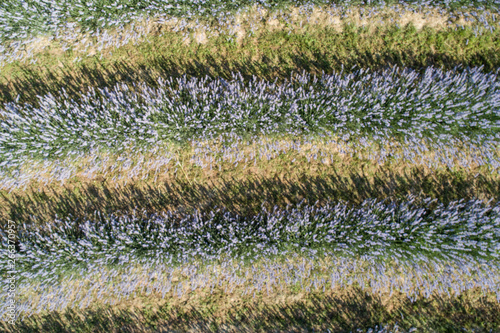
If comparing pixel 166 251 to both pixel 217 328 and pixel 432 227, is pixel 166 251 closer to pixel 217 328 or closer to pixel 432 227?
pixel 217 328

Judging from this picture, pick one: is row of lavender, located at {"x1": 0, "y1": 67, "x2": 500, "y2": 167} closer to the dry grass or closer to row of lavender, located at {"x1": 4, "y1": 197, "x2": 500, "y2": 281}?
row of lavender, located at {"x1": 4, "y1": 197, "x2": 500, "y2": 281}

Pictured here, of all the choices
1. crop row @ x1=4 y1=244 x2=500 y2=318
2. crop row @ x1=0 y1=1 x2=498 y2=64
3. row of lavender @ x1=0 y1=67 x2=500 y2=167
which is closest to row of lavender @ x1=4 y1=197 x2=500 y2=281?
crop row @ x1=4 y1=244 x2=500 y2=318

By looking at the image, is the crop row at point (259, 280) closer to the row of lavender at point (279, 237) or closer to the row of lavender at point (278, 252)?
the row of lavender at point (278, 252)

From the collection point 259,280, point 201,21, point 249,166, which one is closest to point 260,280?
point 259,280

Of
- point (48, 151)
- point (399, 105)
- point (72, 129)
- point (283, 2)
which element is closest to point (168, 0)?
point (283, 2)

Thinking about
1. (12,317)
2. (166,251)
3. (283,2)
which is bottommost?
(12,317)
